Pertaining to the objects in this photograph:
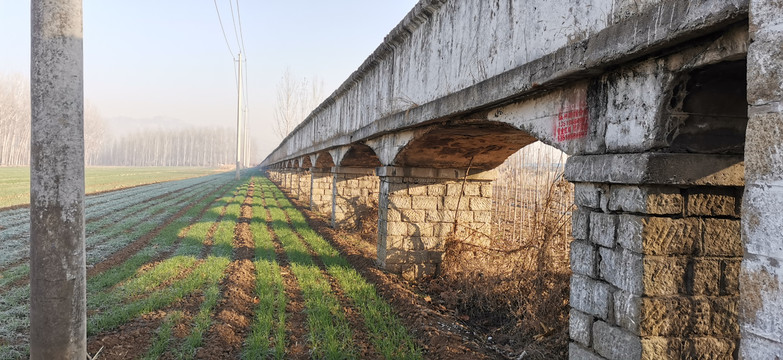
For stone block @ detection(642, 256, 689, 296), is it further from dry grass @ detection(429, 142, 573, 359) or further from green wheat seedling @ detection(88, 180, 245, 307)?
green wheat seedling @ detection(88, 180, 245, 307)

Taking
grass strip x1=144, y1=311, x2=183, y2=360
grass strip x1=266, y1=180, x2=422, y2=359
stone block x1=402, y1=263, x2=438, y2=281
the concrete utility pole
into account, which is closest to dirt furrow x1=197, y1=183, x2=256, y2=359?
grass strip x1=144, y1=311, x2=183, y2=360

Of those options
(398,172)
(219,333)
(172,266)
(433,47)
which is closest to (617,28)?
(433,47)

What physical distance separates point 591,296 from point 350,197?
464 inches

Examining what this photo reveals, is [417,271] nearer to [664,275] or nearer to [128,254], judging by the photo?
[128,254]

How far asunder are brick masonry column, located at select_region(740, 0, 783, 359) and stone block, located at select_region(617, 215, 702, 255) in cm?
99

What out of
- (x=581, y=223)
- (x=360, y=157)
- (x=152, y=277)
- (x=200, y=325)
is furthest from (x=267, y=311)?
(x=360, y=157)

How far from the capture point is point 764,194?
1.95 m

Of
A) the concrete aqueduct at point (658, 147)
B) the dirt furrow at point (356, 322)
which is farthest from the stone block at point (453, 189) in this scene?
the concrete aqueduct at point (658, 147)

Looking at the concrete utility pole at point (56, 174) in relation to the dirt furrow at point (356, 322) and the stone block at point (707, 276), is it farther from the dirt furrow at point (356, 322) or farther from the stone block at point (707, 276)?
the stone block at point (707, 276)

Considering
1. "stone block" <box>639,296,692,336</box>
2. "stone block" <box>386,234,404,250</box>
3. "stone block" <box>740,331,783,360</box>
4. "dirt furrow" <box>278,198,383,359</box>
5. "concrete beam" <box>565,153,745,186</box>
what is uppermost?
"concrete beam" <box>565,153,745,186</box>

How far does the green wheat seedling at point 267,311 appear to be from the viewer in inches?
199

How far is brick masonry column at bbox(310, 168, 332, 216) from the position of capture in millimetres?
18469

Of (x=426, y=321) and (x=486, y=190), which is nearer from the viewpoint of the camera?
(x=426, y=321)

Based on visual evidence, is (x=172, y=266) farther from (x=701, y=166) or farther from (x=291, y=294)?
(x=701, y=166)
